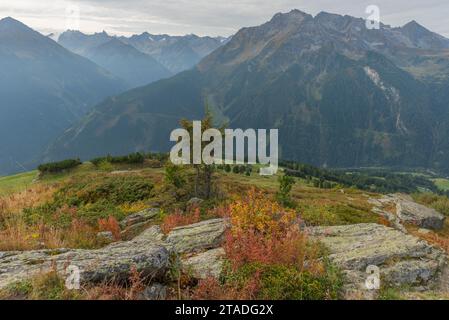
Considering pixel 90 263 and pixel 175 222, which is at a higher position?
pixel 90 263

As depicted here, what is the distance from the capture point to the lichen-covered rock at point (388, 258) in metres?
11.2

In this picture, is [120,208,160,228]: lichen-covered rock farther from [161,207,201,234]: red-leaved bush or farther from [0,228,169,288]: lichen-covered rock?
[0,228,169,288]: lichen-covered rock

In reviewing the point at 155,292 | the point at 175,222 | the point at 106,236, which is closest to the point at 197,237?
the point at 175,222

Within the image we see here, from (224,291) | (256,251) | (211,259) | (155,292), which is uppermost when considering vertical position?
(256,251)

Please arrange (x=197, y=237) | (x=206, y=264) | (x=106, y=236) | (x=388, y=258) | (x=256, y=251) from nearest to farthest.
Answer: (x=256, y=251) → (x=206, y=264) → (x=388, y=258) → (x=197, y=237) → (x=106, y=236)

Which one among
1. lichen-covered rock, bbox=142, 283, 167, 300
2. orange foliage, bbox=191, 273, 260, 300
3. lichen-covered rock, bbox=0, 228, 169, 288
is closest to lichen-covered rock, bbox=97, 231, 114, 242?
lichen-covered rock, bbox=0, 228, 169, 288

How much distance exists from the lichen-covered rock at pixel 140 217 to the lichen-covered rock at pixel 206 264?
10.8m

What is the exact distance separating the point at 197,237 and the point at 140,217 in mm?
9959

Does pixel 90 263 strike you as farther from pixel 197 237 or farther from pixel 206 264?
pixel 197 237

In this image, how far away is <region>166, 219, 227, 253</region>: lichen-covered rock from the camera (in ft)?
48.6

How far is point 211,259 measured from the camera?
12.5 metres

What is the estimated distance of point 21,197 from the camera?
34.7 metres
